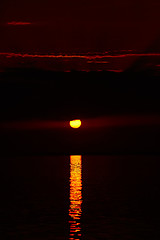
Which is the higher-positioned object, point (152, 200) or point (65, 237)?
point (152, 200)

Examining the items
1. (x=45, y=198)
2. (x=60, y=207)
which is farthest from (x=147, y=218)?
(x=45, y=198)

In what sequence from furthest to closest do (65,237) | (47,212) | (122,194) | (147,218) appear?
(122,194) → (47,212) → (147,218) → (65,237)

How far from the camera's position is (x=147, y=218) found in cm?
5103

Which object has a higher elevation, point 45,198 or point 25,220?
point 45,198

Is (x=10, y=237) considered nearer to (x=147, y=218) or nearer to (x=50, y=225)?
(x=50, y=225)

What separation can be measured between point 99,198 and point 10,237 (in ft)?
102

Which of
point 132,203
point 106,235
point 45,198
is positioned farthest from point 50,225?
point 45,198

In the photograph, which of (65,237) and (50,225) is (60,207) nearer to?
(50,225)

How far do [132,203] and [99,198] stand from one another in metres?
7.68

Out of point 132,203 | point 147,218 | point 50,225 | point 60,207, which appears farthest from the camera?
point 132,203

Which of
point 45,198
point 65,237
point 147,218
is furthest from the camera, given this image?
point 45,198

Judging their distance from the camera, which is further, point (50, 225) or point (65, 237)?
point (50, 225)

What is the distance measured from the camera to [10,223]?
158 feet

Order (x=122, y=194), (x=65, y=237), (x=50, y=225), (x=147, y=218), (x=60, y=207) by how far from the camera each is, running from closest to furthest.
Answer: (x=65, y=237)
(x=50, y=225)
(x=147, y=218)
(x=60, y=207)
(x=122, y=194)
